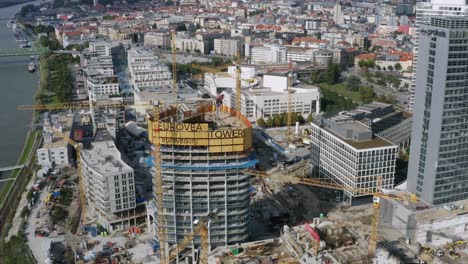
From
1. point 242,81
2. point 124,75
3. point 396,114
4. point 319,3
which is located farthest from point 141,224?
point 319,3

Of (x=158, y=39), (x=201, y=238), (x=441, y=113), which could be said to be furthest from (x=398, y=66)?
(x=201, y=238)

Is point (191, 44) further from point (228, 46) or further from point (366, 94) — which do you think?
point (366, 94)

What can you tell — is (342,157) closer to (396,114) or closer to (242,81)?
(396,114)

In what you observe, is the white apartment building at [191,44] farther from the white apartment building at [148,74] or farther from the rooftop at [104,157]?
the rooftop at [104,157]

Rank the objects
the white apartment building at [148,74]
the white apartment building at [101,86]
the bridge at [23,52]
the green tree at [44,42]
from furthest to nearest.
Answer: the green tree at [44,42] → the bridge at [23,52] → the white apartment building at [148,74] → the white apartment building at [101,86]

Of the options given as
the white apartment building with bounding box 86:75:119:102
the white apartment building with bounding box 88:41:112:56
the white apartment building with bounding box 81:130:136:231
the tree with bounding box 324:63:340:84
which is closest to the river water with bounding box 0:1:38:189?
the white apartment building with bounding box 86:75:119:102

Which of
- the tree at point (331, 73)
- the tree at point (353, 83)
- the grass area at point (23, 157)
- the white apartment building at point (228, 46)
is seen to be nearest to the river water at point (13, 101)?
the grass area at point (23, 157)
